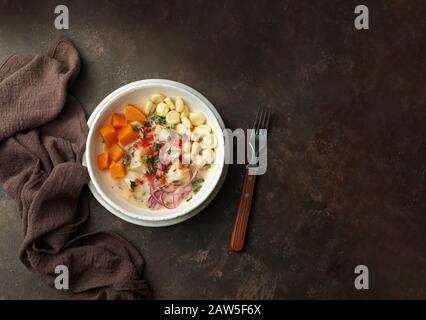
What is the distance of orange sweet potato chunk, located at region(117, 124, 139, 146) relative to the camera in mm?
1697

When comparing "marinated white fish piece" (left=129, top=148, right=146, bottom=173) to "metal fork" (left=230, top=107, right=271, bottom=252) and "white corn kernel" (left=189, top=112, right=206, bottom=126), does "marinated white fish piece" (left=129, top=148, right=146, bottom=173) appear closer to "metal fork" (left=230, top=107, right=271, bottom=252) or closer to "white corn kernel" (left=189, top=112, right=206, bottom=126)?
"white corn kernel" (left=189, top=112, right=206, bottom=126)

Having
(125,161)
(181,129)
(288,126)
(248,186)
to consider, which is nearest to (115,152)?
(125,161)

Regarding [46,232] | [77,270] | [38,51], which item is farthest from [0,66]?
[77,270]

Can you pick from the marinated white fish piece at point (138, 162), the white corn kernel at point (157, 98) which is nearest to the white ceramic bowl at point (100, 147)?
the white corn kernel at point (157, 98)

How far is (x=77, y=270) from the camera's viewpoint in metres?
1.71

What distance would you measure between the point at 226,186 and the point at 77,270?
623 millimetres

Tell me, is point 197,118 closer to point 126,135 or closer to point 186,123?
point 186,123

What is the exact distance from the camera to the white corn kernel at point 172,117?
5.65 ft

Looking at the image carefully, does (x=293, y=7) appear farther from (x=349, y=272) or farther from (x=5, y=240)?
(x=5, y=240)

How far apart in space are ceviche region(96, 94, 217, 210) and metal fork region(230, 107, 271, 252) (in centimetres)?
17

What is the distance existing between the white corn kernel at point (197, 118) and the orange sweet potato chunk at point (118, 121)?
0.80ft

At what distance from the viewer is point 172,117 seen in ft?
5.65

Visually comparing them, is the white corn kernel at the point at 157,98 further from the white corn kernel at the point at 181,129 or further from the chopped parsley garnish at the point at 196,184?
the chopped parsley garnish at the point at 196,184

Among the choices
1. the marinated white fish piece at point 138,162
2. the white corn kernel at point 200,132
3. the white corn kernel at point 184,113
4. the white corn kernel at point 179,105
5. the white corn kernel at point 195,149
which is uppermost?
the white corn kernel at point 179,105
